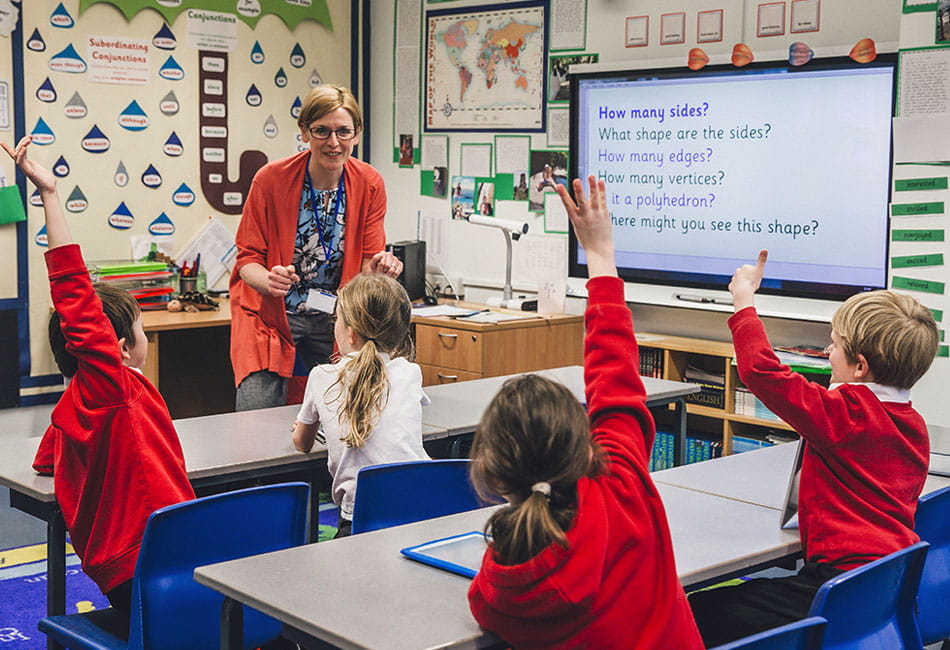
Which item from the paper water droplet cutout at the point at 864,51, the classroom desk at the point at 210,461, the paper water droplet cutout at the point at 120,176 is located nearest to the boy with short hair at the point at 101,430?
the classroom desk at the point at 210,461

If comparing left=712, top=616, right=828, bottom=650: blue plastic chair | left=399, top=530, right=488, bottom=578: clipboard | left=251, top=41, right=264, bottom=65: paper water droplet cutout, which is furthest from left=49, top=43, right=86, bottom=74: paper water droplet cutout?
left=712, top=616, right=828, bottom=650: blue plastic chair

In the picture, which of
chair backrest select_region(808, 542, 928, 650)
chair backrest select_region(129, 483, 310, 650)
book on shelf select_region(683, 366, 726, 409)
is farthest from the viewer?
book on shelf select_region(683, 366, 726, 409)

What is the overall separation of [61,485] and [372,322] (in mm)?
774

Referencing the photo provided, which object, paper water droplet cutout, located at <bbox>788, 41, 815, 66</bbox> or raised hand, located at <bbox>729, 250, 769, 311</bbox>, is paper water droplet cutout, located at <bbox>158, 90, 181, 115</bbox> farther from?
raised hand, located at <bbox>729, 250, 769, 311</bbox>

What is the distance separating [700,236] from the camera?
510cm

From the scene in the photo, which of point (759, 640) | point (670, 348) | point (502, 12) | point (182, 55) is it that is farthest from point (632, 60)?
point (759, 640)

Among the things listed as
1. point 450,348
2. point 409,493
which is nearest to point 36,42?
point 450,348

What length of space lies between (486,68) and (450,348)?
5.18ft

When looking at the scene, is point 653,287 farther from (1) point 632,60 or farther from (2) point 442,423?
(2) point 442,423

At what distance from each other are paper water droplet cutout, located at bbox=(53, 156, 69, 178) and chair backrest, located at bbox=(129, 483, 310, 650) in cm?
370

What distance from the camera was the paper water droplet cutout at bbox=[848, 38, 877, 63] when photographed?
4.44 meters

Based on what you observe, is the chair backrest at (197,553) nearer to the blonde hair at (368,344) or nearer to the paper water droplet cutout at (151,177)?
the blonde hair at (368,344)

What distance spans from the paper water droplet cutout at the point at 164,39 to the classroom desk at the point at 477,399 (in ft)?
9.27

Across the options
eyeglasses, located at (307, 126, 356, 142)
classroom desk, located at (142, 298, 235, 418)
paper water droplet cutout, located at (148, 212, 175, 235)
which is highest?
eyeglasses, located at (307, 126, 356, 142)
